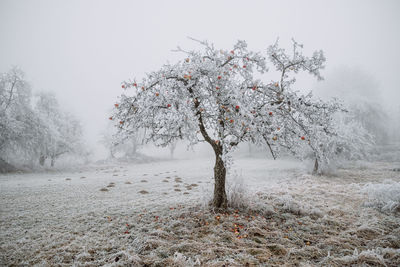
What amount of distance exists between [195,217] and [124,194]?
185 inches

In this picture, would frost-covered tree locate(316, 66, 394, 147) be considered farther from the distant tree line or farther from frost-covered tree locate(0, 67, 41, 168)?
frost-covered tree locate(0, 67, 41, 168)

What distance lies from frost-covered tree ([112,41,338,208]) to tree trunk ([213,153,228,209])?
529 mm

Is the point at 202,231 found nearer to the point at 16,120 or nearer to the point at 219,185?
the point at 219,185

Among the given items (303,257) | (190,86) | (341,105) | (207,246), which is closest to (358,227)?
(303,257)

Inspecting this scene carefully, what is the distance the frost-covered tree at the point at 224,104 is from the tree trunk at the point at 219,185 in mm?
529

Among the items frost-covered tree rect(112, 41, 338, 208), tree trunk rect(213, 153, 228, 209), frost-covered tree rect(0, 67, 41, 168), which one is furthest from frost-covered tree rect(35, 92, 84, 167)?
tree trunk rect(213, 153, 228, 209)

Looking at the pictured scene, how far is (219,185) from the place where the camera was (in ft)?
18.9

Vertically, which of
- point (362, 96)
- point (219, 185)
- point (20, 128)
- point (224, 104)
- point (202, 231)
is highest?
point (362, 96)

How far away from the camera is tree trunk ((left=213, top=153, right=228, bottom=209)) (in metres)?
5.71

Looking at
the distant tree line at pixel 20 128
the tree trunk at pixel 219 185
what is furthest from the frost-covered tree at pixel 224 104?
the distant tree line at pixel 20 128

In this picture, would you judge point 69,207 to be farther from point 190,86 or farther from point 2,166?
point 2,166

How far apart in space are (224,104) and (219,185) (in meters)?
2.75

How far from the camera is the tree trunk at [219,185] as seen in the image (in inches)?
225

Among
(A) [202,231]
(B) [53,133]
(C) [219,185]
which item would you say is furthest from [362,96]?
(B) [53,133]
